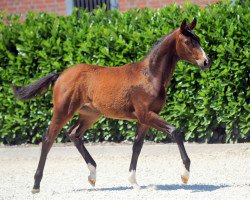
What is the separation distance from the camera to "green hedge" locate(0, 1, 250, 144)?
12.5 m

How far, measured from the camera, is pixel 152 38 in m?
12.7

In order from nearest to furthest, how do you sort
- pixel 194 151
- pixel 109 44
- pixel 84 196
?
pixel 84 196, pixel 194 151, pixel 109 44

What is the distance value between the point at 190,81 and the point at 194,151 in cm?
123

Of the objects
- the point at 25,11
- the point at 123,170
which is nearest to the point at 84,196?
the point at 123,170

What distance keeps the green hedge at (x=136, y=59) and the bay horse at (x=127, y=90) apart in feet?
11.3

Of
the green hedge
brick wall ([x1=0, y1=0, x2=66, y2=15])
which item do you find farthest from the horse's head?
brick wall ([x1=0, y1=0, x2=66, y2=15])

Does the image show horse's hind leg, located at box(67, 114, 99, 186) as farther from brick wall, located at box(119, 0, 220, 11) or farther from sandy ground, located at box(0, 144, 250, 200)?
brick wall, located at box(119, 0, 220, 11)

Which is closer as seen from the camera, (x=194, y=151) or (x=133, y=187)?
(x=133, y=187)

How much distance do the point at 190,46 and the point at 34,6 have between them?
856 centimetres

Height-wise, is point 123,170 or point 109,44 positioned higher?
point 109,44

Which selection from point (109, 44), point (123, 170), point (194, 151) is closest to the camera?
point (123, 170)

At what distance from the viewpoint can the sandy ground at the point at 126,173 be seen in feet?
29.1

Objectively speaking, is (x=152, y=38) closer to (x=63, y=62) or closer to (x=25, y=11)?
(x=63, y=62)

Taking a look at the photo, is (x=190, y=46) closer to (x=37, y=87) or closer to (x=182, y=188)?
(x=182, y=188)
